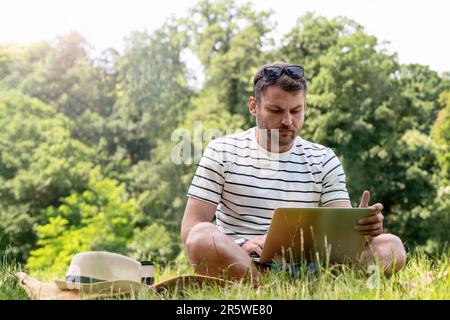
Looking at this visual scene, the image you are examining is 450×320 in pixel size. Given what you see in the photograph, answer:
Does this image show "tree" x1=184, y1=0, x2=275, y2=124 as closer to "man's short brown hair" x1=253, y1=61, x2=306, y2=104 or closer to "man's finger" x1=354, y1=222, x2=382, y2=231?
"man's short brown hair" x1=253, y1=61, x2=306, y2=104

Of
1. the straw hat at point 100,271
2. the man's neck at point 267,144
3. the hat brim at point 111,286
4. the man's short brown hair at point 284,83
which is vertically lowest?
the hat brim at point 111,286

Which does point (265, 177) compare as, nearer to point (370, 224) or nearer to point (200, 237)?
point (200, 237)

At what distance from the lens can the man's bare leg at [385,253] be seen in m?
3.01

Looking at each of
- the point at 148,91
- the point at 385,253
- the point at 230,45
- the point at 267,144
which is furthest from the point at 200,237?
the point at 148,91

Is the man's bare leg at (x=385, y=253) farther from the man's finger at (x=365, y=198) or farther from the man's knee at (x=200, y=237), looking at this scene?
the man's knee at (x=200, y=237)

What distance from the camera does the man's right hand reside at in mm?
3017

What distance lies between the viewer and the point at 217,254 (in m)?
2.91

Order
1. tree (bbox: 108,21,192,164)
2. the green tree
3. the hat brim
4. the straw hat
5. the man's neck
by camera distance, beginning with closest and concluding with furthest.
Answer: the hat brim → the straw hat → the man's neck → the green tree → tree (bbox: 108,21,192,164)

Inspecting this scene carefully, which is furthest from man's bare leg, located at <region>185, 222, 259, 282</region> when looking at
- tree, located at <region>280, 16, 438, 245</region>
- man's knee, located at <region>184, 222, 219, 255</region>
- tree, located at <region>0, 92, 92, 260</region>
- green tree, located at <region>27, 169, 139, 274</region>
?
tree, located at <region>0, 92, 92, 260</region>

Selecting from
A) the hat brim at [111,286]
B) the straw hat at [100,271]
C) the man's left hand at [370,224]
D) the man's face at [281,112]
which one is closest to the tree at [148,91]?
the man's face at [281,112]

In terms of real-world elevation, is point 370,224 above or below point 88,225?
above

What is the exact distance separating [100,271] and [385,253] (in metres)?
1.23

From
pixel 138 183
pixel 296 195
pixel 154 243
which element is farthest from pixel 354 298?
pixel 138 183
